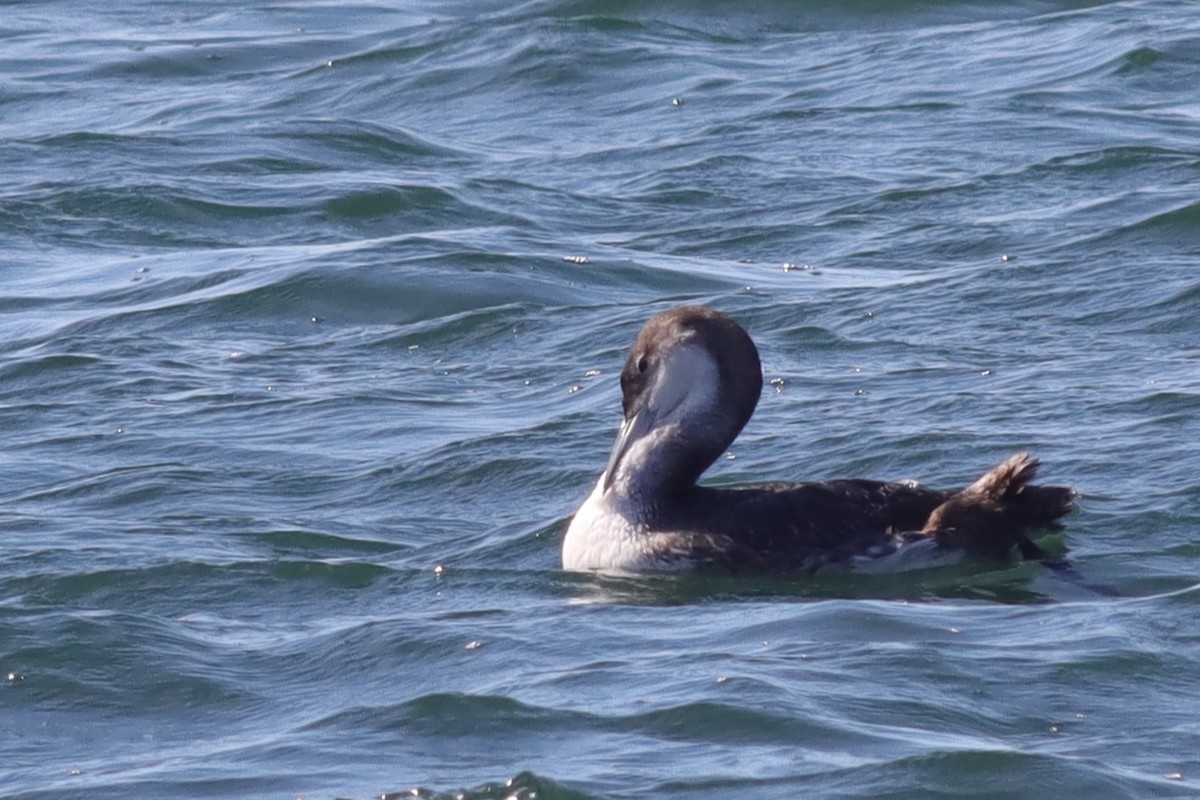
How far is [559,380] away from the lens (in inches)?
460

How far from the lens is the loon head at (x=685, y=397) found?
30.1 ft

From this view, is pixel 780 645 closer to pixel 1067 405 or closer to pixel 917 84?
pixel 1067 405

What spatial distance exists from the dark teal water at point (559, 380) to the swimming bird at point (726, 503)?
134mm

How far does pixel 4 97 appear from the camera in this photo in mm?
18703

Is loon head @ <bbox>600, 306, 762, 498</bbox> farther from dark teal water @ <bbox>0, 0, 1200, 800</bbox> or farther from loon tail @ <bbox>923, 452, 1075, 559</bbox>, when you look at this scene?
loon tail @ <bbox>923, 452, 1075, 559</bbox>

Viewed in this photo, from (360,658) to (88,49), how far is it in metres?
13.5

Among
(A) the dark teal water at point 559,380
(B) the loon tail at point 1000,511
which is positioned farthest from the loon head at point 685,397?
(B) the loon tail at point 1000,511

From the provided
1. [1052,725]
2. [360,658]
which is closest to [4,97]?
[360,658]

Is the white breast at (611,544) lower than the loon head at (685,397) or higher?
lower

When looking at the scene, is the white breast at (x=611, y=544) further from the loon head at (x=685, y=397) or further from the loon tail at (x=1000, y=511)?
the loon tail at (x=1000, y=511)

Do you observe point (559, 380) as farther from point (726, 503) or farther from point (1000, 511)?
point (1000, 511)

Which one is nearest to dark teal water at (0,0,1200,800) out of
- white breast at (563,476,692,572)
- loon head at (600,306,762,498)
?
white breast at (563,476,692,572)

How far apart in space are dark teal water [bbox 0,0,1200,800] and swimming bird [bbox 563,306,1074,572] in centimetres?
13

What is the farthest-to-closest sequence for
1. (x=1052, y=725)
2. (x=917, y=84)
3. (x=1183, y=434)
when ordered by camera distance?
(x=917, y=84) → (x=1183, y=434) → (x=1052, y=725)
